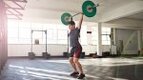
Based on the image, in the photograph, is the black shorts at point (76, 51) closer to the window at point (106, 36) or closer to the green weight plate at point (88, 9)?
the green weight plate at point (88, 9)

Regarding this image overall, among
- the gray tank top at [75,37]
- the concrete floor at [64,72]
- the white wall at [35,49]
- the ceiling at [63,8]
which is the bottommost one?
the concrete floor at [64,72]

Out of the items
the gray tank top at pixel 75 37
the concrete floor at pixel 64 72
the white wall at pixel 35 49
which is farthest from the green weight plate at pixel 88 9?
the white wall at pixel 35 49

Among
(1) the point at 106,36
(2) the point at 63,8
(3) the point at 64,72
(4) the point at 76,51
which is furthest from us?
(1) the point at 106,36

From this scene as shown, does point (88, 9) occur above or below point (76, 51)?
above

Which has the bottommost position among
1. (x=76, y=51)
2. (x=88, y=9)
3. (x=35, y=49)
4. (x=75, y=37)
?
(x=35, y=49)

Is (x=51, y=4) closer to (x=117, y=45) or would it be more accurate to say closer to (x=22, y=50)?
(x=22, y=50)

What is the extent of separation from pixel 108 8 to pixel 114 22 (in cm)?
203

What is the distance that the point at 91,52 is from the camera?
1473cm

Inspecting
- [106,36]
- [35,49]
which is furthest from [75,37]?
[106,36]

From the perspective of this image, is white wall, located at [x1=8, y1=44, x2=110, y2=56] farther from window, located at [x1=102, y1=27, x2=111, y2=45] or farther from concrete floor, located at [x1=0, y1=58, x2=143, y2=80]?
concrete floor, located at [x1=0, y1=58, x2=143, y2=80]

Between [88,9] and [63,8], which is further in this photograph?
[63,8]

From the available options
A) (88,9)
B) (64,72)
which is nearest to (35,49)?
(64,72)

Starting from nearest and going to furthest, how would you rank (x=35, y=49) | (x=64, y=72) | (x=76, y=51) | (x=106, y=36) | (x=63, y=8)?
(x=76, y=51), (x=64, y=72), (x=63, y=8), (x=35, y=49), (x=106, y=36)

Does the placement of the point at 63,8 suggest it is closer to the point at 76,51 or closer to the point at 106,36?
the point at 106,36
